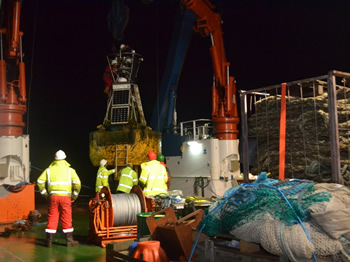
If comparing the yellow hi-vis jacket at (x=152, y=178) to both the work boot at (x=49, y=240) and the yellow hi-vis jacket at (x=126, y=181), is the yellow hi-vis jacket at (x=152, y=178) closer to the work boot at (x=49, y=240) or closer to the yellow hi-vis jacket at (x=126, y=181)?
the yellow hi-vis jacket at (x=126, y=181)

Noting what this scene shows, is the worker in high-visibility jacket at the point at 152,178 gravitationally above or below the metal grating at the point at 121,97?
below

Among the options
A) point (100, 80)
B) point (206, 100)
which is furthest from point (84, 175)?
point (206, 100)

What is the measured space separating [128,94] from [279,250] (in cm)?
1205

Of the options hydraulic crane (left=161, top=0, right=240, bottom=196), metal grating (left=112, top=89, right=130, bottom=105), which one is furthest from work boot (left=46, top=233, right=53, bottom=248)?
metal grating (left=112, top=89, right=130, bottom=105)

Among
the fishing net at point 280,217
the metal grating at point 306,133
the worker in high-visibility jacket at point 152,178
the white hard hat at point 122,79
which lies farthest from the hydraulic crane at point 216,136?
the fishing net at point 280,217

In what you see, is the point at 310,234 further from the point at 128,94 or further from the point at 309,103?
the point at 128,94

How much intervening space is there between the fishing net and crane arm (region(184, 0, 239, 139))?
28.6ft

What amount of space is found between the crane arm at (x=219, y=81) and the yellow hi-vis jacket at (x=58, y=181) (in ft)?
21.1

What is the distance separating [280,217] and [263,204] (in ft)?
0.90

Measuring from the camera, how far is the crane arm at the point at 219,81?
43.2 ft

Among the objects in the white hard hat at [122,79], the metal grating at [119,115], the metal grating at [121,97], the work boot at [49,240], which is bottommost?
the work boot at [49,240]

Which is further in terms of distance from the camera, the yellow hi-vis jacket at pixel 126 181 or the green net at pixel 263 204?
the yellow hi-vis jacket at pixel 126 181

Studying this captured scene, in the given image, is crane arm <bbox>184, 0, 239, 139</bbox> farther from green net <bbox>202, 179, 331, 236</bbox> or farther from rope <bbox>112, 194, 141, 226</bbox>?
green net <bbox>202, 179, 331, 236</bbox>

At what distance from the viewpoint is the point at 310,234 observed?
3670 mm
